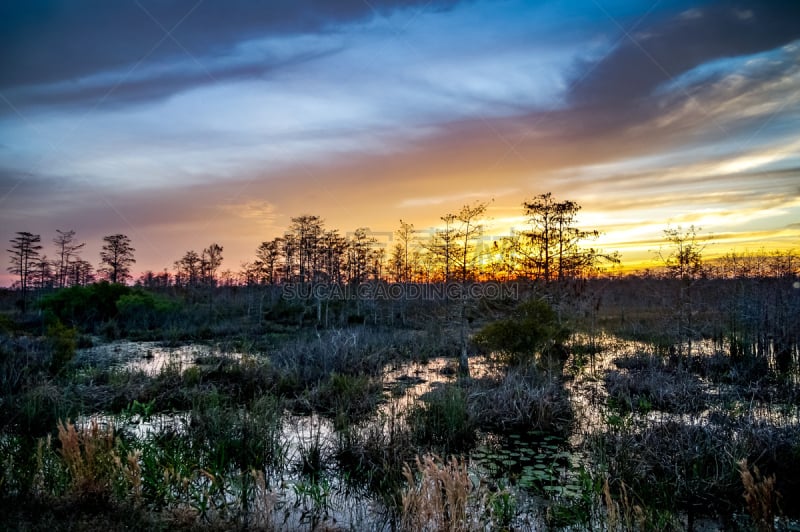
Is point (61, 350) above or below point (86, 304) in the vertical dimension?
below

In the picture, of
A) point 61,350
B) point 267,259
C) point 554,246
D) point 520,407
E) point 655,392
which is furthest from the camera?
point 267,259

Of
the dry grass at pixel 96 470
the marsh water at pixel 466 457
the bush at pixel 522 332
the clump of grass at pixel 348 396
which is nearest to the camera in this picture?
the dry grass at pixel 96 470

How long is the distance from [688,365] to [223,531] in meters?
13.5

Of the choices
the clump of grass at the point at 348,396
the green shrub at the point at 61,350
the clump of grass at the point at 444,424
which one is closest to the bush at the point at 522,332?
the clump of grass at the point at 348,396

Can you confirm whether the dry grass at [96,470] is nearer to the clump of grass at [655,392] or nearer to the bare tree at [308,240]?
the clump of grass at [655,392]

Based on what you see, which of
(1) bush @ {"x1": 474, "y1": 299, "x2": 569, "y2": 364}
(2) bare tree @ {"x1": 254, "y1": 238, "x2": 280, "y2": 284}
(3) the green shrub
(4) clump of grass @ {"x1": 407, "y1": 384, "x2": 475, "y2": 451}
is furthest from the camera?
(2) bare tree @ {"x1": 254, "y1": 238, "x2": 280, "y2": 284}

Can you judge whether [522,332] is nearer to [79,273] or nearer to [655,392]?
[655,392]

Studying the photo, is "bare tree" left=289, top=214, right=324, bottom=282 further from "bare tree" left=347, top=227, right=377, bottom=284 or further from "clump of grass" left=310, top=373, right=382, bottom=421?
"clump of grass" left=310, top=373, right=382, bottom=421

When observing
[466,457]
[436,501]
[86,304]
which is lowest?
[466,457]

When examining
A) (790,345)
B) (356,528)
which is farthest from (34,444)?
(790,345)

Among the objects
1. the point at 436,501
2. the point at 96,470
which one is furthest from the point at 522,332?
the point at 96,470

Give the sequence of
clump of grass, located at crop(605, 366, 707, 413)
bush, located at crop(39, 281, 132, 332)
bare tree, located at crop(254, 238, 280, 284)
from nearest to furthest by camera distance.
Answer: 1. clump of grass, located at crop(605, 366, 707, 413)
2. bush, located at crop(39, 281, 132, 332)
3. bare tree, located at crop(254, 238, 280, 284)

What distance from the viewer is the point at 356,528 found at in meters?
5.07

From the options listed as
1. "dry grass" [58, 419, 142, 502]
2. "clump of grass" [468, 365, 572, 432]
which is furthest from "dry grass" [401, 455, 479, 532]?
"clump of grass" [468, 365, 572, 432]
